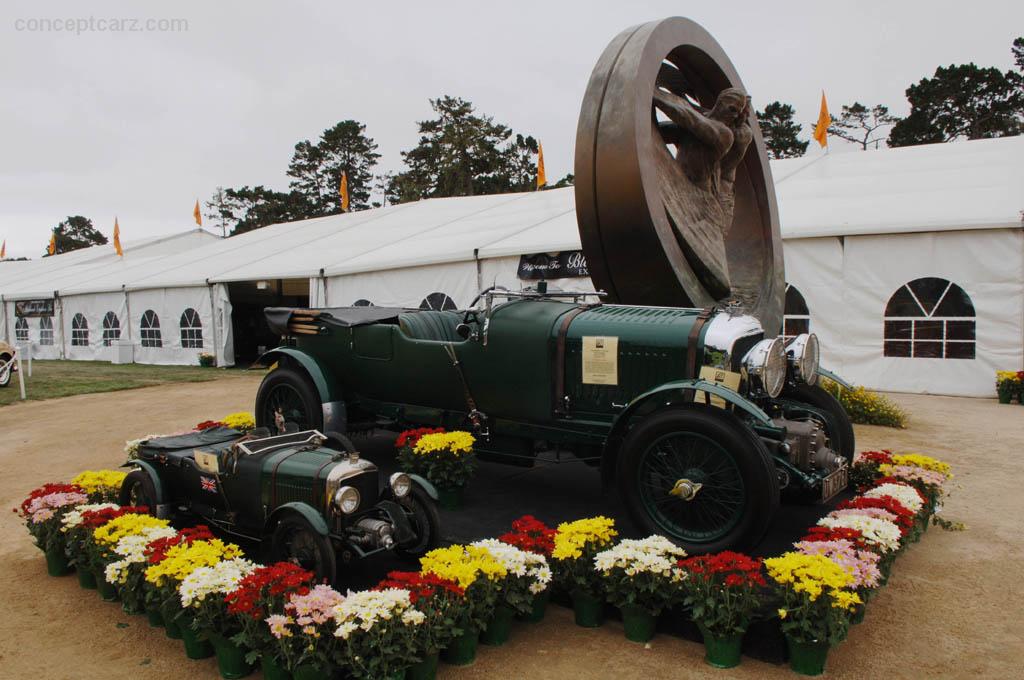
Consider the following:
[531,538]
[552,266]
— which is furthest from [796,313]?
[531,538]

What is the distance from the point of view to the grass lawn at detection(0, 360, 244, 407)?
15.0m

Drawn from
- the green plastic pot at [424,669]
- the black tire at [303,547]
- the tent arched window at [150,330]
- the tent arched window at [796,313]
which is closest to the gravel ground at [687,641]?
the green plastic pot at [424,669]

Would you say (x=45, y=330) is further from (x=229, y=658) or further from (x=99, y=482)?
(x=229, y=658)

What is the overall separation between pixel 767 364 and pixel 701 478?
1013 millimetres

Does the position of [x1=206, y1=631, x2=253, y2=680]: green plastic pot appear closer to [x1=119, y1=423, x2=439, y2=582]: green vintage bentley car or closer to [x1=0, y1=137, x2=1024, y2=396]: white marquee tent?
[x1=119, y1=423, x2=439, y2=582]: green vintage bentley car

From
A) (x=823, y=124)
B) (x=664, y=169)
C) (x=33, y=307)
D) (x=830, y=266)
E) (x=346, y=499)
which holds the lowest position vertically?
(x=346, y=499)

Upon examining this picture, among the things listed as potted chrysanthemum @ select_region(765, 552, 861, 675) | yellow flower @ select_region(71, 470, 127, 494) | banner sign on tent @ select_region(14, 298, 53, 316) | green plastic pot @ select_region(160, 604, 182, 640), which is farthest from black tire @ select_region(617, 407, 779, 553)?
banner sign on tent @ select_region(14, 298, 53, 316)

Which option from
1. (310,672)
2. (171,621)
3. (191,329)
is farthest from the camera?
(191,329)

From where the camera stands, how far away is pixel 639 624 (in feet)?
12.2

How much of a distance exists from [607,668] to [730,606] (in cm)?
67

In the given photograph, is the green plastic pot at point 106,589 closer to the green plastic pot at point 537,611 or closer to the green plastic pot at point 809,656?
the green plastic pot at point 537,611

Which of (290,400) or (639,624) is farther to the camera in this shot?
(290,400)

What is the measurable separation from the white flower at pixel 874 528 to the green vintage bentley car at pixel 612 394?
30cm

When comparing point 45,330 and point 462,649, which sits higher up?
point 45,330
